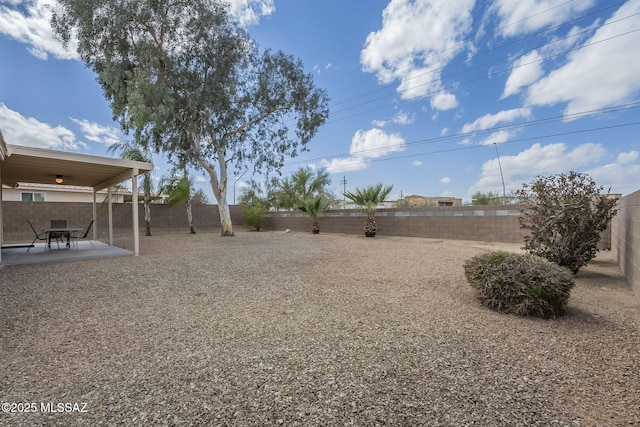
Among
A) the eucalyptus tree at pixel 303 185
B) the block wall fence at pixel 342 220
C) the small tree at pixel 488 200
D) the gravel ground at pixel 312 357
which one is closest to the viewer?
the gravel ground at pixel 312 357

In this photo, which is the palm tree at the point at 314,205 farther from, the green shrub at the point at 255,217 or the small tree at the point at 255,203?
the small tree at the point at 255,203

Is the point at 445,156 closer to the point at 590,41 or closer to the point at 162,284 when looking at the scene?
the point at 590,41

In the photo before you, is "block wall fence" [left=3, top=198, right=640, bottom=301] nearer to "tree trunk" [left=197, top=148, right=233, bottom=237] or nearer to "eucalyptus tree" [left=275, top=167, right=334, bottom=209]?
"eucalyptus tree" [left=275, top=167, right=334, bottom=209]

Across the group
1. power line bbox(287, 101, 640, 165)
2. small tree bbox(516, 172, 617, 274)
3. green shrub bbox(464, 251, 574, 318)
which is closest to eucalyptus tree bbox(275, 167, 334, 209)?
power line bbox(287, 101, 640, 165)

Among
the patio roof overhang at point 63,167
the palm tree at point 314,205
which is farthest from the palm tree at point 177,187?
the palm tree at point 314,205

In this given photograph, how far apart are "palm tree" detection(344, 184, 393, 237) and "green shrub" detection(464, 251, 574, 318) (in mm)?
10149

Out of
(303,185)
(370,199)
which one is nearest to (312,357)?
(370,199)

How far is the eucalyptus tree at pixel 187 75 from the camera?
13.2 m

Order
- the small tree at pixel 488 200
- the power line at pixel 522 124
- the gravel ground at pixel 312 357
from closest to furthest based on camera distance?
the gravel ground at pixel 312 357 < the power line at pixel 522 124 < the small tree at pixel 488 200

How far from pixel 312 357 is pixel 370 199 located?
1211 cm

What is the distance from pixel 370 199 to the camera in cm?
1434

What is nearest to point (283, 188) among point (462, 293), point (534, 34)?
point (534, 34)

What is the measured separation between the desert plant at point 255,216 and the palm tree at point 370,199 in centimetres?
768

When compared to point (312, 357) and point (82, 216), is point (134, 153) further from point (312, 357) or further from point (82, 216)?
point (312, 357)
